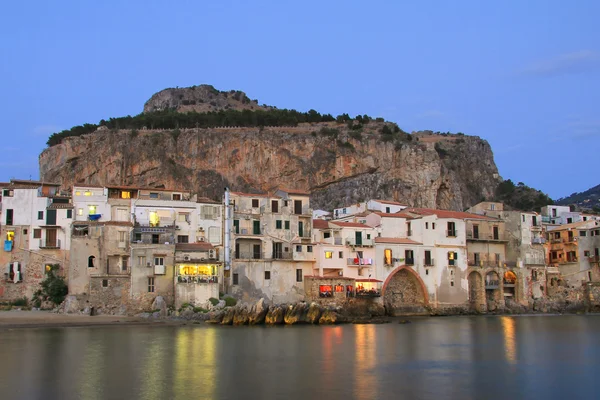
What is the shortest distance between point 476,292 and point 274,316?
24.8m

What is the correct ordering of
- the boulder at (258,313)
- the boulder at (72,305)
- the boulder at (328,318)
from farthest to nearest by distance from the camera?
the boulder at (328,318) → the boulder at (72,305) → the boulder at (258,313)

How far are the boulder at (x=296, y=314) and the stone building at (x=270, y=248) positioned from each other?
4.40 m

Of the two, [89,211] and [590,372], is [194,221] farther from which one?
[590,372]

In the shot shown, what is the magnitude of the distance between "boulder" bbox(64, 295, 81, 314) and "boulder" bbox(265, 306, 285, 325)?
14437 mm

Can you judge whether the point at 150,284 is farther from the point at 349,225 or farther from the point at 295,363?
the point at 295,363

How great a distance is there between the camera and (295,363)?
34.0m

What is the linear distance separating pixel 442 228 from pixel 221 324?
25240mm

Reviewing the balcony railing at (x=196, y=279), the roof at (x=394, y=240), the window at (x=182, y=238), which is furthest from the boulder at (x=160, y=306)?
the roof at (x=394, y=240)

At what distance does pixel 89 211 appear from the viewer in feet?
194

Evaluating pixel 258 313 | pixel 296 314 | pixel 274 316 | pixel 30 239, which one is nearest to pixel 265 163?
Result: pixel 30 239

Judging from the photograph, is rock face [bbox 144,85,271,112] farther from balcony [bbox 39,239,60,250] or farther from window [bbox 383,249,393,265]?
balcony [bbox 39,239,60,250]

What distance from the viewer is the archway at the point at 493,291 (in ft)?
233

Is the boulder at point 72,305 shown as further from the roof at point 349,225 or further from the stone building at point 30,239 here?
the roof at point 349,225

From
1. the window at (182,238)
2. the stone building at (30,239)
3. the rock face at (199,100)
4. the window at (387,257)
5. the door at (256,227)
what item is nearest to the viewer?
the stone building at (30,239)
